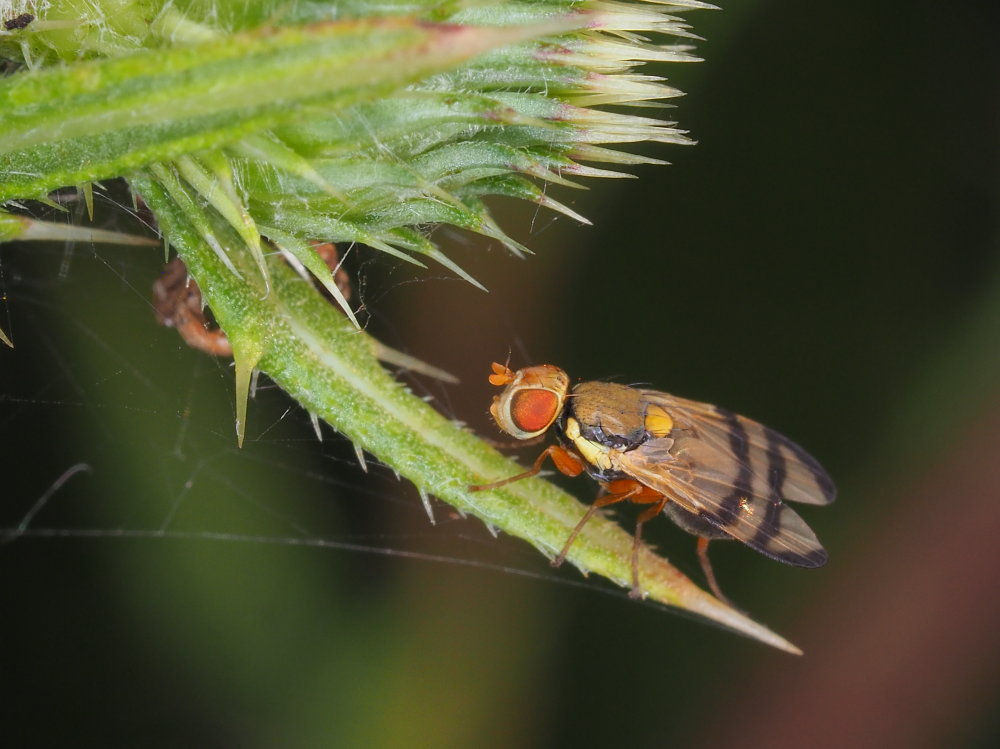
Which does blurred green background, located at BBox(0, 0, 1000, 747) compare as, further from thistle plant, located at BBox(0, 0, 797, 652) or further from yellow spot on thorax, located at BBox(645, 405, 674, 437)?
thistle plant, located at BBox(0, 0, 797, 652)

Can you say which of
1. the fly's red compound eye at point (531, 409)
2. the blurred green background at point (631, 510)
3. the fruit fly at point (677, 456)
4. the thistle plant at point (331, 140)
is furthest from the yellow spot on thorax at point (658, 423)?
the blurred green background at point (631, 510)

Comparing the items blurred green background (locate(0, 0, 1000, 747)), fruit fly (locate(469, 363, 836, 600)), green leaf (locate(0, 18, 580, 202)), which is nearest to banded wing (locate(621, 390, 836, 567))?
Result: fruit fly (locate(469, 363, 836, 600))

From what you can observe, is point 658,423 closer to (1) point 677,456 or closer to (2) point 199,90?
(1) point 677,456

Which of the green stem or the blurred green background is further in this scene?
the blurred green background

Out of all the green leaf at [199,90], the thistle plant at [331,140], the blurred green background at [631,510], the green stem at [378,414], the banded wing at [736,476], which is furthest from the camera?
the blurred green background at [631,510]

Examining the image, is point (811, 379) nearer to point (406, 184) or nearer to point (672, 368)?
point (672, 368)

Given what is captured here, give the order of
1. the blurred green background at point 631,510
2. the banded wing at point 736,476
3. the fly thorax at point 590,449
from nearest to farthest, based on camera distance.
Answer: the banded wing at point 736,476 → the fly thorax at point 590,449 → the blurred green background at point 631,510

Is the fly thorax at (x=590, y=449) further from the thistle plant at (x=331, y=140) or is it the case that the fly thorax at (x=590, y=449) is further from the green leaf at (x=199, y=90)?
the green leaf at (x=199, y=90)
